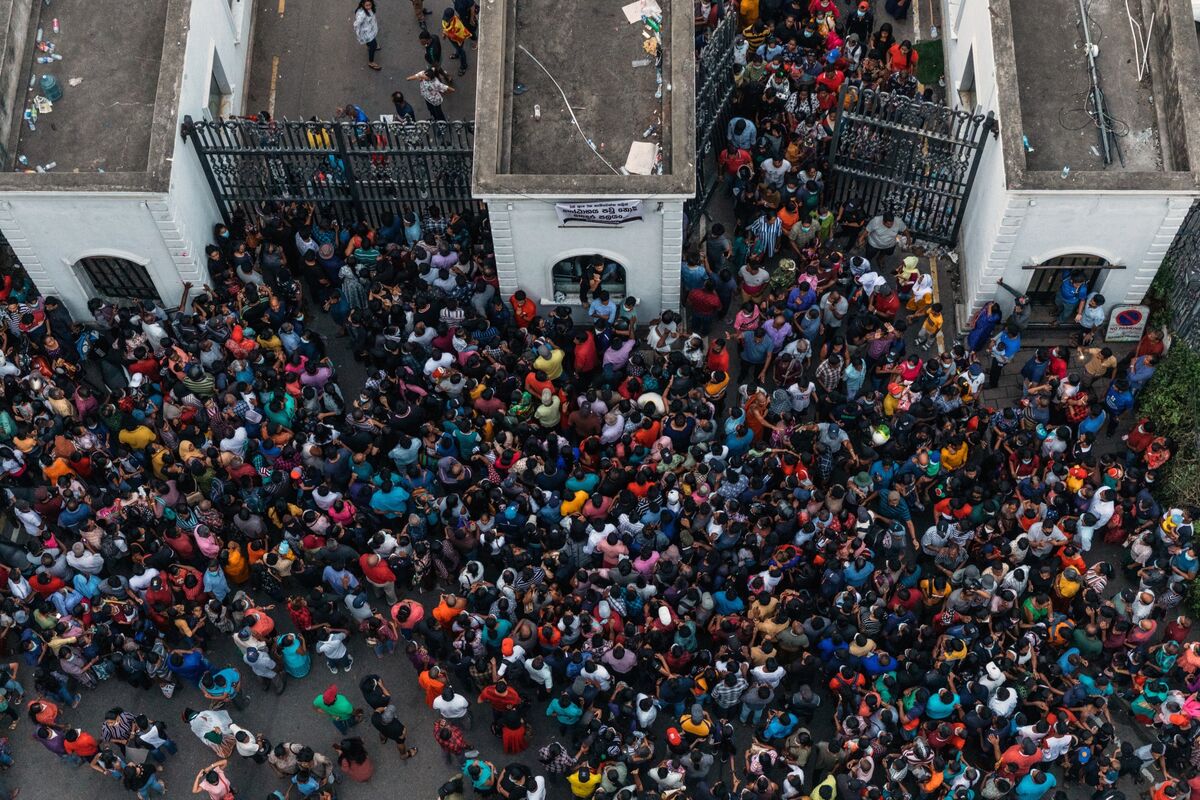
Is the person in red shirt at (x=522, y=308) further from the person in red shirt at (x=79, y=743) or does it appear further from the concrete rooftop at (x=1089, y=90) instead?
the person in red shirt at (x=79, y=743)

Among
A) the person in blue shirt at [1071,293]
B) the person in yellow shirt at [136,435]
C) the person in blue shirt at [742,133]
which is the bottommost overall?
the person in yellow shirt at [136,435]

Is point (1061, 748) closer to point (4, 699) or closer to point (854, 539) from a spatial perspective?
point (854, 539)

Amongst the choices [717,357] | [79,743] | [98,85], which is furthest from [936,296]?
[79,743]

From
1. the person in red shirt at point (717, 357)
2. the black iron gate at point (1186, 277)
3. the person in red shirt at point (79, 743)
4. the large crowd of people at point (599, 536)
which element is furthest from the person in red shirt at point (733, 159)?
the person in red shirt at point (79, 743)

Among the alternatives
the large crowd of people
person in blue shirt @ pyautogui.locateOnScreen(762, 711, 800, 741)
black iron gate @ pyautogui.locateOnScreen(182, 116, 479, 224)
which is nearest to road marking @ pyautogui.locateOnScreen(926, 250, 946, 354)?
the large crowd of people

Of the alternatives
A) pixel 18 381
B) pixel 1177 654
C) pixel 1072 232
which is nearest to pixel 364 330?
pixel 18 381

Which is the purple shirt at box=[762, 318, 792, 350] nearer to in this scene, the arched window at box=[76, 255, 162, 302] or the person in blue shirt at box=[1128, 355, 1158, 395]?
the person in blue shirt at box=[1128, 355, 1158, 395]

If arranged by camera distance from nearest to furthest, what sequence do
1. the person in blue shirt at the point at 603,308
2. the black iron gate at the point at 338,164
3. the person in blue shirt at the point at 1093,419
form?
1. the person in blue shirt at the point at 1093,419
2. the person in blue shirt at the point at 603,308
3. the black iron gate at the point at 338,164
